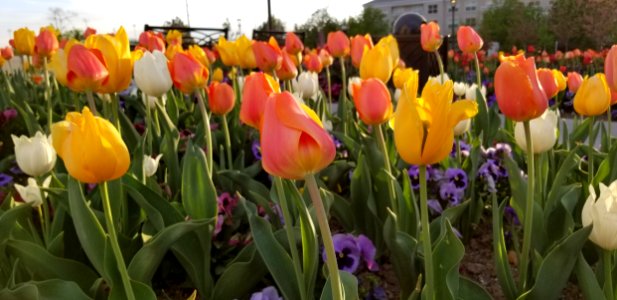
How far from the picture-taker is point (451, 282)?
1.22 metres

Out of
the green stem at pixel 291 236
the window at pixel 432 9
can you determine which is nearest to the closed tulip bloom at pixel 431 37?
the green stem at pixel 291 236

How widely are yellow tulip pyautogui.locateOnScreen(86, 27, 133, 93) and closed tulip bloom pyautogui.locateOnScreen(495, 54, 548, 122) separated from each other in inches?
44.2

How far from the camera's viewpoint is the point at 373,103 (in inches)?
61.2

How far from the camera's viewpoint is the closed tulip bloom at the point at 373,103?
1545 mm

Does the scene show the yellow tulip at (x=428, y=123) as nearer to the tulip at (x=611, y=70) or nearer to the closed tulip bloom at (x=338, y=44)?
the tulip at (x=611, y=70)

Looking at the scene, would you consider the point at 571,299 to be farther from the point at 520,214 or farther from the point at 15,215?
the point at 15,215

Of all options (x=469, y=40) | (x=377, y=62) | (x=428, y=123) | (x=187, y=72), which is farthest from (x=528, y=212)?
(x=469, y=40)

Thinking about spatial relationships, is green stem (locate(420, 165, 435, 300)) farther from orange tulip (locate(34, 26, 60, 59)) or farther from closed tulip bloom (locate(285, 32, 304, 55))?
orange tulip (locate(34, 26, 60, 59))

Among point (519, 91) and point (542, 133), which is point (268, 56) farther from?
Result: point (519, 91)

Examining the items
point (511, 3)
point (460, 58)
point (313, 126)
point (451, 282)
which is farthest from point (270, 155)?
point (511, 3)

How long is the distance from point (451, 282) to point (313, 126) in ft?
2.13

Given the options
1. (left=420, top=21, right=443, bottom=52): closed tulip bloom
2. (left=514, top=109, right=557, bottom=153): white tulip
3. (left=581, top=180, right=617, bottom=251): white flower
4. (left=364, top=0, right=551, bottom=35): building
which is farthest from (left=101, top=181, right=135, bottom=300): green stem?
(left=364, top=0, right=551, bottom=35): building

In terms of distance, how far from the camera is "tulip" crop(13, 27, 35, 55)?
3.43 meters

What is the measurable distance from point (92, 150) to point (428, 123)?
2.05 ft
